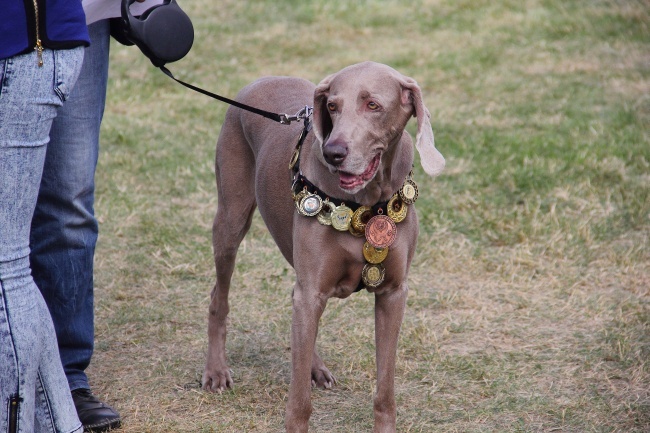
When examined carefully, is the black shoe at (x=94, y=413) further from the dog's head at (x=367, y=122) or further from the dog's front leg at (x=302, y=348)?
the dog's head at (x=367, y=122)

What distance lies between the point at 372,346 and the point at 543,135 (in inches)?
135

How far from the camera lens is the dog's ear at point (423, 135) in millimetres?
2801

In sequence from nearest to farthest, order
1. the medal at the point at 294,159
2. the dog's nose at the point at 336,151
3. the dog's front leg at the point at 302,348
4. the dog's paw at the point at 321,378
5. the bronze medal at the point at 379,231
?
1. the dog's nose at the point at 336,151
2. the bronze medal at the point at 379,231
3. the dog's front leg at the point at 302,348
4. the medal at the point at 294,159
5. the dog's paw at the point at 321,378

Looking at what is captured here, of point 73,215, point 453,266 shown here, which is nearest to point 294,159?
point 73,215

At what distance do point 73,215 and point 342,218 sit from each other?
967mm

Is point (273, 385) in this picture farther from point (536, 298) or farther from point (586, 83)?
point (586, 83)

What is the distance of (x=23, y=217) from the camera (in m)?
2.51

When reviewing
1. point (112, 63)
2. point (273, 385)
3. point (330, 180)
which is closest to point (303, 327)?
point (330, 180)

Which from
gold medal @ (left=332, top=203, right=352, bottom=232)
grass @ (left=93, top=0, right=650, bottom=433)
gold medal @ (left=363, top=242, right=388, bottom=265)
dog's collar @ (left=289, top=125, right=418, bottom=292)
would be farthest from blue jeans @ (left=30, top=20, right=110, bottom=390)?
gold medal @ (left=363, top=242, right=388, bottom=265)

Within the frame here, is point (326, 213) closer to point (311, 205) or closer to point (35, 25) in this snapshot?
point (311, 205)

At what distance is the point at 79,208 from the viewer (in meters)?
3.18

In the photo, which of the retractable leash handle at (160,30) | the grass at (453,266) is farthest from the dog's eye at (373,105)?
the grass at (453,266)

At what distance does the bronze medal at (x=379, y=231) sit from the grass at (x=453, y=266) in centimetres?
86

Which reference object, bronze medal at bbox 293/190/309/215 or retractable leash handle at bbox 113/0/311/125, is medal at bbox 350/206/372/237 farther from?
retractable leash handle at bbox 113/0/311/125
